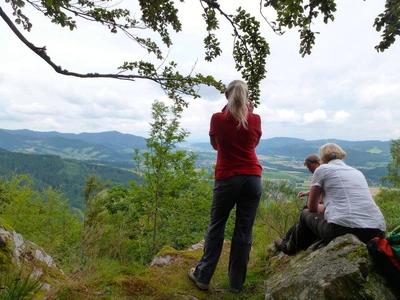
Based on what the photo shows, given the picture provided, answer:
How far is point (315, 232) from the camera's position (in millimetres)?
3594

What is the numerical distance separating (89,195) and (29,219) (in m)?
6.89

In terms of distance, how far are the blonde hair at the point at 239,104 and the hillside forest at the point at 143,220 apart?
1.98 m

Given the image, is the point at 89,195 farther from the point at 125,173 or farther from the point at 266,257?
the point at 125,173

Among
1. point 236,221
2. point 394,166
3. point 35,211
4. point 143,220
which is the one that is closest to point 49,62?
point 236,221

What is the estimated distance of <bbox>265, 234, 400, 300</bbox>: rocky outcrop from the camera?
2113 mm

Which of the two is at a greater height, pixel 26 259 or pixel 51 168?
pixel 26 259

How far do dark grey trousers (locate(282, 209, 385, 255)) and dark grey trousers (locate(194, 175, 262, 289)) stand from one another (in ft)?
2.76

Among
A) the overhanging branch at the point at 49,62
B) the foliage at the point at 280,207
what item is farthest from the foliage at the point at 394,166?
the overhanging branch at the point at 49,62

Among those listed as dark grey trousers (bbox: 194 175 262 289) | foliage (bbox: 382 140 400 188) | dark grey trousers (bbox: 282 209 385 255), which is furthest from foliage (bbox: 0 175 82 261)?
foliage (bbox: 382 140 400 188)

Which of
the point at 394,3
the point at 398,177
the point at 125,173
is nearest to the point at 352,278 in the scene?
the point at 394,3

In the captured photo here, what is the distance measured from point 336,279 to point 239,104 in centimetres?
178

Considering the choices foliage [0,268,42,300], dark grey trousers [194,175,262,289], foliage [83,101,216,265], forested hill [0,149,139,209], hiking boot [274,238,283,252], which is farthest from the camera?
forested hill [0,149,139,209]

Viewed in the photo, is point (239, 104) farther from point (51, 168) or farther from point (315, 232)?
point (51, 168)

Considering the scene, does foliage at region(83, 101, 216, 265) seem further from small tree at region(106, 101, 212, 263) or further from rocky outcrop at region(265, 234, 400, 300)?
rocky outcrop at region(265, 234, 400, 300)
